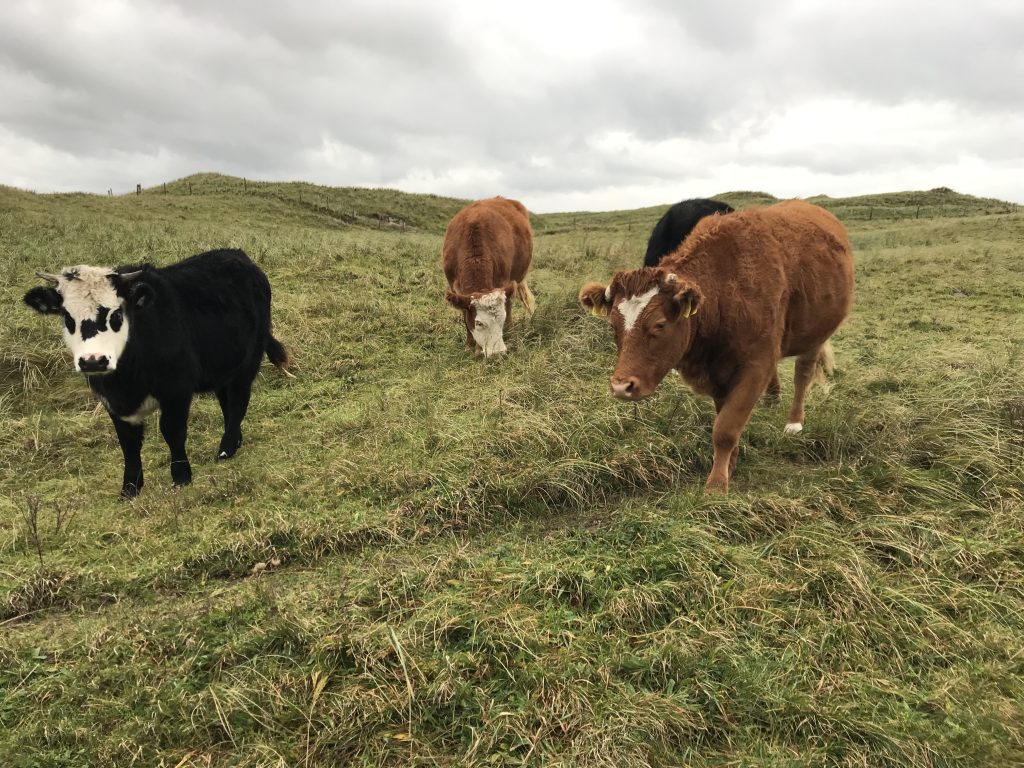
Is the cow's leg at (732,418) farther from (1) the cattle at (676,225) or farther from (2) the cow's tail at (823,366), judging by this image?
(1) the cattle at (676,225)

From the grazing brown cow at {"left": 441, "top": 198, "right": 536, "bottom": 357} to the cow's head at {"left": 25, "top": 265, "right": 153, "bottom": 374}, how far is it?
453 cm

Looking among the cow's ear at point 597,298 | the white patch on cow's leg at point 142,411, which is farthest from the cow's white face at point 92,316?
the cow's ear at point 597,298

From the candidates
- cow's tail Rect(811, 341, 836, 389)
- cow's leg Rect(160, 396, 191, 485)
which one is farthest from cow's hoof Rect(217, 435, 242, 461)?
cow's tail Rect(811, 341, 836, 389)

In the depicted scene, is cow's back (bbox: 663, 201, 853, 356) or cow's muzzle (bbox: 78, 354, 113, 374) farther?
cow's back (bbox: 663, 201, 853, 356)

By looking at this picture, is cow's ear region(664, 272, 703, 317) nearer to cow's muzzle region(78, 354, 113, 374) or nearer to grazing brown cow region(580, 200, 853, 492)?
grazing brown cow region(580, 200, 853, 492)

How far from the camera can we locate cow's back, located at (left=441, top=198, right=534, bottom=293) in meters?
9.44

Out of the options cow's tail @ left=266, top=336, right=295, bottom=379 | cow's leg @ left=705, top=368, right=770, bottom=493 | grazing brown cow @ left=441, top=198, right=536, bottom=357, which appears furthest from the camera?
grazing brown cow @ left=441, top=198, right=536, bottom=357

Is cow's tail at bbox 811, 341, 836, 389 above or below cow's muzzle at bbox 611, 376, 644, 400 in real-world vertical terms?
below

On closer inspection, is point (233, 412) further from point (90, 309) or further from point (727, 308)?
point (727, 308)

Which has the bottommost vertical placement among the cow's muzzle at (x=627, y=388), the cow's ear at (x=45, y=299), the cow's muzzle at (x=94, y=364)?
the cow's muzzle at (x=627, y=388)

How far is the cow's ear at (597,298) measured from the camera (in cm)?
460

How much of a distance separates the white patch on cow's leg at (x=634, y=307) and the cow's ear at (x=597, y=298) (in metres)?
0.27

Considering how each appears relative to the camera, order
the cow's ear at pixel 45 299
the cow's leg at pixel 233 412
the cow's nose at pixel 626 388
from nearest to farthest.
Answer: the cow's nose at pixel 626 388 → the cow's ear at pixel 45 299 → the cow's leg at pixel 233 412

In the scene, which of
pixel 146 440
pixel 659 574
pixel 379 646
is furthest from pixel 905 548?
pixel 146 440
